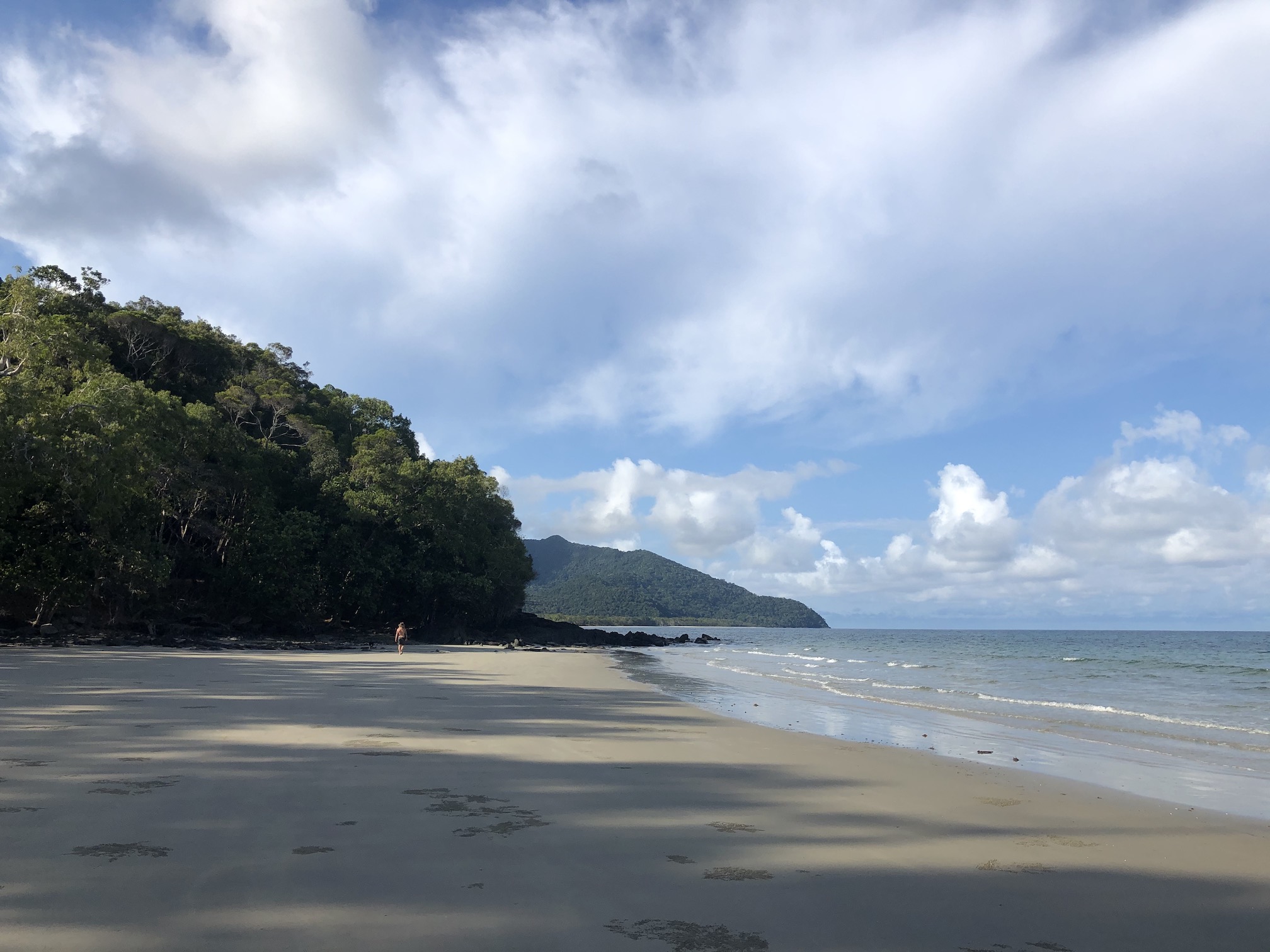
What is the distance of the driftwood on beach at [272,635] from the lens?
1029 inches

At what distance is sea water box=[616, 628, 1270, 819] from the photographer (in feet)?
34.3

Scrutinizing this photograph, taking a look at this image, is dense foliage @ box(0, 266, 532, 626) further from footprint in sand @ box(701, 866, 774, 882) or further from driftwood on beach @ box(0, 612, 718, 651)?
footprint in sand @ box(701, 866, 774, 882)

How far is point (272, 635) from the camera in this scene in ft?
131

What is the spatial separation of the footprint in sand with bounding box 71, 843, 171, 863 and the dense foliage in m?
21.4

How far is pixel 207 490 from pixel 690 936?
38.0 metres

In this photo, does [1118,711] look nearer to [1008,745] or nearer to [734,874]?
[1008,745]

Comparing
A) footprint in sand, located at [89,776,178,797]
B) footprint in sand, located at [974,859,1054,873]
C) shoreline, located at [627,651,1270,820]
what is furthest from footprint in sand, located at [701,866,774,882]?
shoreline, located at [627,651,1270,820]

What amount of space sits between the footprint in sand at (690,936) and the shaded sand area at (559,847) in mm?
14

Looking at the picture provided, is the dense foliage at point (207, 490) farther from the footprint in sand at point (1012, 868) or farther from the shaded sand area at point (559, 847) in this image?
the footprint in sand at point (1012, 868)

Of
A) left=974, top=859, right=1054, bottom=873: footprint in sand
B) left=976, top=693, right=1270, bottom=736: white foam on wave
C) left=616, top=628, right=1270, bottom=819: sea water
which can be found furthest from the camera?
left=976, top=693, right=1270, bottom=736: white foam on wave

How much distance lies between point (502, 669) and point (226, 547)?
22.4 meters

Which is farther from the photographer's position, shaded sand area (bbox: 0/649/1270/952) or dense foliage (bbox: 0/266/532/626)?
dense foliage (bbox: 0/266/532/626)

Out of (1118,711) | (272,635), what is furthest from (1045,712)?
(272,635)

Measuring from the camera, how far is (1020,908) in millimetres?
4426
